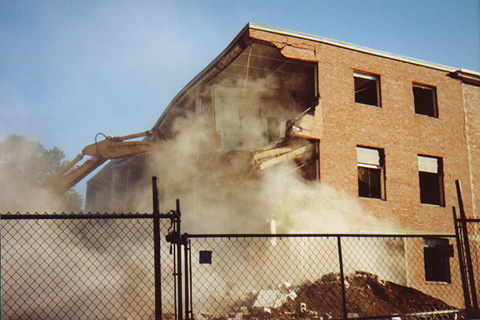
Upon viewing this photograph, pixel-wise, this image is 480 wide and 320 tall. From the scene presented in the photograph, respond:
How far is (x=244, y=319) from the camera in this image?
8.76m

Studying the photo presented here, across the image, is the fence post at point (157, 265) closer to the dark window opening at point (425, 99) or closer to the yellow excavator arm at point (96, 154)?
the yellow excavator arm at point (96, 154)

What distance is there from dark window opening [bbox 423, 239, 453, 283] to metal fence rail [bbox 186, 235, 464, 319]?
0.22 metres

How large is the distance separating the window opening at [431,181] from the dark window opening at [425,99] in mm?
2083

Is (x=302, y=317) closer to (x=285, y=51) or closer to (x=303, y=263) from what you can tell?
(x=303, y=263)

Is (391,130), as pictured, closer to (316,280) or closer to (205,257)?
(316,280)

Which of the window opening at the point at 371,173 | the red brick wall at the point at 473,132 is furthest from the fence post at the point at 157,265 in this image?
the red brick wall at the point at 473,132

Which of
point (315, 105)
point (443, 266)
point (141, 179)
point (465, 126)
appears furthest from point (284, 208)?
point (141, 179)

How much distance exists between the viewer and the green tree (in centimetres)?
1564

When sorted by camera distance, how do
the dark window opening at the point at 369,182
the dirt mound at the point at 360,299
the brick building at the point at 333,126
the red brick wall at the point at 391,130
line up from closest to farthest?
the dirt mound at the point at 360,299
the brick building at the point at 333,126
the red brick wall at the point at 391,130
the dark window opening at the point at 369,182

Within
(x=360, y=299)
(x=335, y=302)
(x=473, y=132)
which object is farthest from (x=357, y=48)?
(x=335, y=302)

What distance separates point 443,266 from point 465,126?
5.93m

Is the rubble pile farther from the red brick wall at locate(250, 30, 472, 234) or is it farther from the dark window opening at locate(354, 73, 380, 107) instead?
the dark window opening at locate(354, 73, 380, 107)

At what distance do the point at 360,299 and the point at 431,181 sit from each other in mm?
8444

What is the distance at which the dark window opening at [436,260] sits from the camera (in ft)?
47.6
